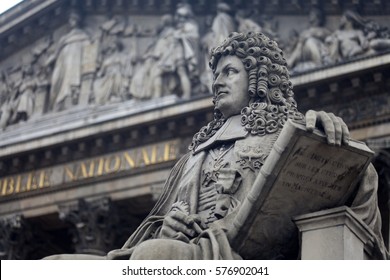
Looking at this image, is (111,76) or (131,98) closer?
(131,98)

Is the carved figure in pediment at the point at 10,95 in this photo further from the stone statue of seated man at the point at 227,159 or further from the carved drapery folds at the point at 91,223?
the stone statue of seated man at the point at 227,159

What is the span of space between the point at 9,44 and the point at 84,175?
5.39 metres

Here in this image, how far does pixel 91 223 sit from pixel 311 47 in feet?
17.5

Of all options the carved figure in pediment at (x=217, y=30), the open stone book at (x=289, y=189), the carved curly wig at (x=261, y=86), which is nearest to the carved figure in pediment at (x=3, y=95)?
the carved figure in pediment at (x=217, y=30)

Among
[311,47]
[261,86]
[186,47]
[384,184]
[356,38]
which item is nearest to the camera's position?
[261,86]

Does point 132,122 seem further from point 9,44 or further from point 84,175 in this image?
point 9,44

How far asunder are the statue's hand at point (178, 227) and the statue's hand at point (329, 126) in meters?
0.75

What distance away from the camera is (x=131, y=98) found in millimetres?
24875

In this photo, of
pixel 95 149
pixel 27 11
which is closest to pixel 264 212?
pixel 95 149

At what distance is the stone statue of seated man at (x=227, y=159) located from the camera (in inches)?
203

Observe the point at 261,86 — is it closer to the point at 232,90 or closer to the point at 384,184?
the point at 232,90

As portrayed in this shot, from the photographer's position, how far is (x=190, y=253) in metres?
5.13

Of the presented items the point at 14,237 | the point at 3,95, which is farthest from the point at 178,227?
the point at 3,95

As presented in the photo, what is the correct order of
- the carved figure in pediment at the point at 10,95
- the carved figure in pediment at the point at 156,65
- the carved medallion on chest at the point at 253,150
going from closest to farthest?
the carved medallion on chest at the point at 253,150, the carved figure in pediment at the point at 156,65, the carved figure in pediment at the point at 10,95
